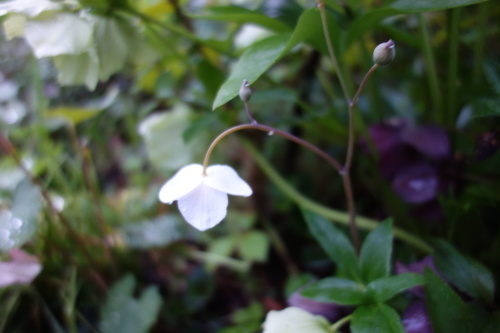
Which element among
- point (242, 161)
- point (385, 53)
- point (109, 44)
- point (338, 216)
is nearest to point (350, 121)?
point (385, 53)

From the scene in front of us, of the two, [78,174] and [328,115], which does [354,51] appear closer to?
[328,115]

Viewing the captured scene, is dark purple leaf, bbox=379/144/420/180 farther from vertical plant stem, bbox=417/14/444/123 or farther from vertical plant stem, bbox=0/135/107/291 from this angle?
vertical plant stem, bbox=0/135/107/291

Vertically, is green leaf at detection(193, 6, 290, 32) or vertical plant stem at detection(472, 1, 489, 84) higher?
green leaf at detection(193, 6, 290, 32)

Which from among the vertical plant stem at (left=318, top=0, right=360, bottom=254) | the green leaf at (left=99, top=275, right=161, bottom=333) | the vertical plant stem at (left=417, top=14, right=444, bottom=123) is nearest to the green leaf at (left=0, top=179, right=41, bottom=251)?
the green leaf at (left=99, top=275, right=161, bottom=333)

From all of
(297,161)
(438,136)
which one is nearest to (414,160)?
(438,136)

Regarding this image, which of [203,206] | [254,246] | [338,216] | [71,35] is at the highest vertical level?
[71,35]

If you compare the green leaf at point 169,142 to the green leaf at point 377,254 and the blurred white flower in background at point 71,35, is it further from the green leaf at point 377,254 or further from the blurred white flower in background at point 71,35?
the green leaf at point 377,254

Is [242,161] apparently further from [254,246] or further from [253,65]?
[253,65]
